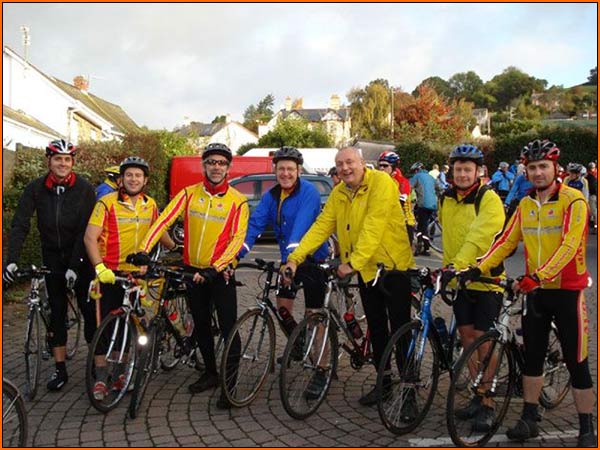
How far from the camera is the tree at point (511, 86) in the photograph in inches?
4577

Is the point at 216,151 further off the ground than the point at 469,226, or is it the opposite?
the point at 216,151

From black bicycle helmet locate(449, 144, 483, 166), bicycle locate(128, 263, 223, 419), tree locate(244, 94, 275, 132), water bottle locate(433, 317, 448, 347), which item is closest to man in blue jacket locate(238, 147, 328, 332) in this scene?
bicycle locate(128, 263, 223, 419)

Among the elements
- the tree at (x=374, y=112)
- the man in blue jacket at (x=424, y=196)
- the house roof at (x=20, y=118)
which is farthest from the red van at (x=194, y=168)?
the tree at (x=374, y=112)

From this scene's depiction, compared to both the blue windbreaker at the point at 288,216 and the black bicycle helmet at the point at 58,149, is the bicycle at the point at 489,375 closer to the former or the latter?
the blue windbreaker at the point at 288,216

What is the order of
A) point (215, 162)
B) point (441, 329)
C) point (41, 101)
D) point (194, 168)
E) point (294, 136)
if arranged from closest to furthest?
point (441, 329) < point (215, 162) < point (194, 168) < point (41, 101) < point (294, 136)

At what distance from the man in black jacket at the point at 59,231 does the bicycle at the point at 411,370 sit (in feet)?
8.67

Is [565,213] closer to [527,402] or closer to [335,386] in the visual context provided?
[527,402]

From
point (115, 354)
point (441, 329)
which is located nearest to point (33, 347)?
point (115, 354)

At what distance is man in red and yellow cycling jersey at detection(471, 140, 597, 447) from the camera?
4.01m

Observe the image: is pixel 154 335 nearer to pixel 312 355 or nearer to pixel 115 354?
pixel 115 354

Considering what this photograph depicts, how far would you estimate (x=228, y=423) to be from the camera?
4688 mm

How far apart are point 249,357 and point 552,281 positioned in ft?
7.86

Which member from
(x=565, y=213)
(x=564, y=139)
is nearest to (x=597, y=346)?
(x=565, y=213)

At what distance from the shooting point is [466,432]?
4297 mm
